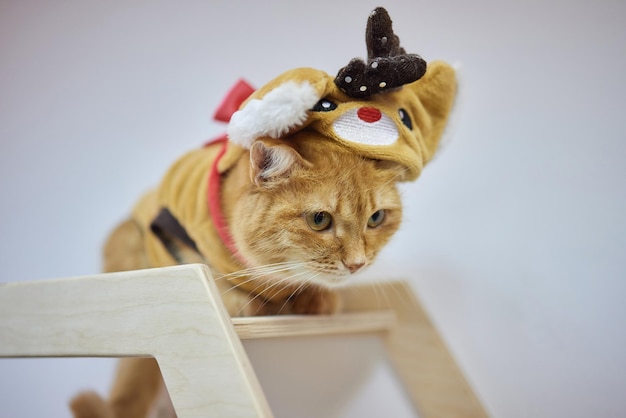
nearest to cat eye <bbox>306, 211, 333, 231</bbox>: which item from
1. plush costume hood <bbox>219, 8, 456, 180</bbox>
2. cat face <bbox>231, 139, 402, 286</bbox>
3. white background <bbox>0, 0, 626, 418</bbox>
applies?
cat face <bbox>231, 139, 402, 286</bbox>

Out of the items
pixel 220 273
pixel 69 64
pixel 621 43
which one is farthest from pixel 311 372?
pixel 69 64

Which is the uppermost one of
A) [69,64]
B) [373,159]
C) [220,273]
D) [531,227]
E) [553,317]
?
[69,64]

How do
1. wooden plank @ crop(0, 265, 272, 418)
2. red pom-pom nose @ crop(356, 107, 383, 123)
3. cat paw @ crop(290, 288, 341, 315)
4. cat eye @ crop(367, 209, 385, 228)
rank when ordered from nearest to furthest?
wooden plank @ crop(0, 265, 272, 418)
red pom-pom nose @ crop(356, 107, 383, 123)
cat eye @ crop(367, 209, 385, 228)
cat paw @ crop(290, 288, 341, 315)

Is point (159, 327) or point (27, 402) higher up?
point (159, 327)

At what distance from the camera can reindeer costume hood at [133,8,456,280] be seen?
0.64 meters

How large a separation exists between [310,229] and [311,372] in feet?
1.01

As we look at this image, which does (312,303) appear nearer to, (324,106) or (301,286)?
(301,286)

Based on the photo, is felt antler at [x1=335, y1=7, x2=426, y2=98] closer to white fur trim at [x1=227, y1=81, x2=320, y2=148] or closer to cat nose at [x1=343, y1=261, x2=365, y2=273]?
white fur trim at [x1=227, y1=81, x2=320, y2=148]

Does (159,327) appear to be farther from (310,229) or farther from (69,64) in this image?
(69,64)

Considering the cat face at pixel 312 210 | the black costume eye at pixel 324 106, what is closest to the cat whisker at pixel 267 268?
the cat face at pixel 312 210

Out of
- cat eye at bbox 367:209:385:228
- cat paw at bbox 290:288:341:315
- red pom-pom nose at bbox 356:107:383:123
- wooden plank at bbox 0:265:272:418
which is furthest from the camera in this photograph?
cat paw at bbox 290:288:341:315

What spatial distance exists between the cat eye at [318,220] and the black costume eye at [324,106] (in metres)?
0.15

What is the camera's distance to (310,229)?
0.74 m

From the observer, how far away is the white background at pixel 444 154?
88 cm
